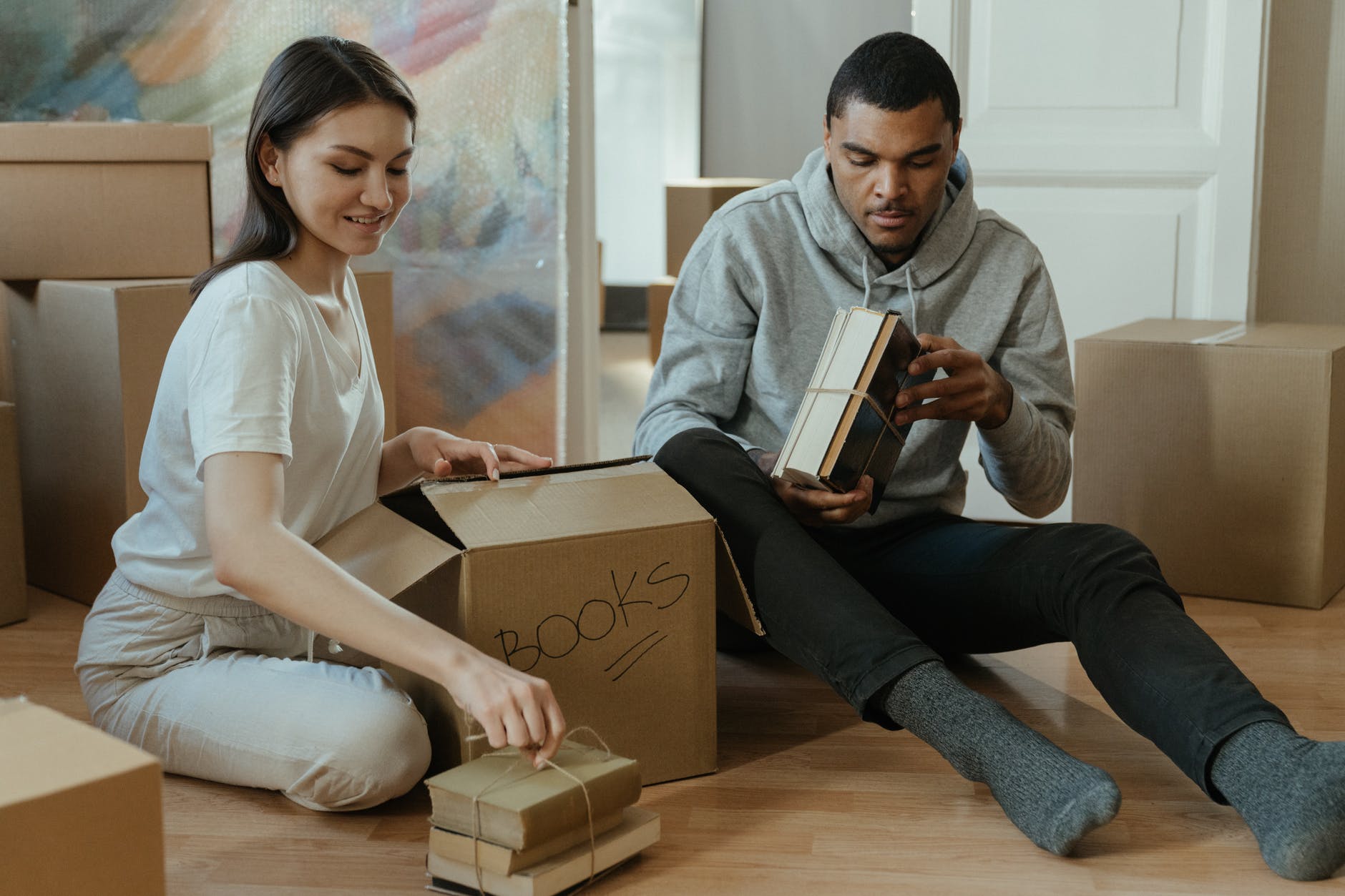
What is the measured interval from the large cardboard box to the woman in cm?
55

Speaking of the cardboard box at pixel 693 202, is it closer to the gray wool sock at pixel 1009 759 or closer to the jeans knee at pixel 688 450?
the jeans knee at pixel 688 450

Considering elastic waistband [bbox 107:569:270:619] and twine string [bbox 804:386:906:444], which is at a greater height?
twine string [bbox 804:386:906:444]

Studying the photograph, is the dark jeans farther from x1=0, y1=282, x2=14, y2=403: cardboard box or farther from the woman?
→ x1=0, y1=282, x2=14, y2=403: cardboard box

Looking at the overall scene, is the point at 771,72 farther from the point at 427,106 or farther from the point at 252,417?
the point at 252,417

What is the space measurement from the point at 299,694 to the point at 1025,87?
1.74 m

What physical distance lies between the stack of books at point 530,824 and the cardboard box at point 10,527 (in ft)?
3.55

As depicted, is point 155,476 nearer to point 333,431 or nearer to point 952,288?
point 333,431

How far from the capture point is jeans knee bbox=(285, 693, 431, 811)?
1.28 metres

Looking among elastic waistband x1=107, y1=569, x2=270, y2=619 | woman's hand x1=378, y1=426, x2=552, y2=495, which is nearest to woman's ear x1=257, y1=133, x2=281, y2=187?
woman's hand x1=378, y1=426, x2=552, y2=495

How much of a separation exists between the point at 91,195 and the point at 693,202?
6.36ft

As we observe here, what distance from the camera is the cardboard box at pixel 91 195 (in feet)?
6.67

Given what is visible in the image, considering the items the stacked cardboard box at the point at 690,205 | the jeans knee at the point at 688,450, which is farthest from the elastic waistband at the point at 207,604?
the stacked cardboard box at the point at 690,205

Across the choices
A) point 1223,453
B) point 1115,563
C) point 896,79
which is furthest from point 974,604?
point 1223,453

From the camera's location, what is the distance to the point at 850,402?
135 cm
